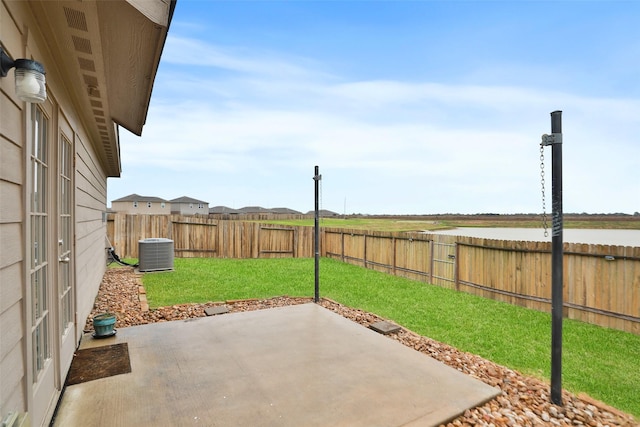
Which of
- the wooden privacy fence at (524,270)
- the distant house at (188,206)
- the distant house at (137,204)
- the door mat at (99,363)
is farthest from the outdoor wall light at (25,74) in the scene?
the distant house at (188,206)

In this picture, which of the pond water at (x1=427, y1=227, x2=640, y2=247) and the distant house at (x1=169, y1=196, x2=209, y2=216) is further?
the distant house at (x1=169, y1=196, x2=209, y2=216)

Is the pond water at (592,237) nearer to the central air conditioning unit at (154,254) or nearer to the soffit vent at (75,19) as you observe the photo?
the soffit vent at (75,19)

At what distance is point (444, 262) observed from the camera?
7.64 metres

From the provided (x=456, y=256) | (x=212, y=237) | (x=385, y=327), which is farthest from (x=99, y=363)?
(x=212, y=237)

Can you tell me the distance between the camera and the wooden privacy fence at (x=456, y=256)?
4.89 m

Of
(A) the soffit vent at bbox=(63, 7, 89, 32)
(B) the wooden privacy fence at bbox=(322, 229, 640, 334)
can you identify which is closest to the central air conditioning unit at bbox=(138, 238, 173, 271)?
(B) the wooden privacy fence at bbox=(322, 229, 640, 334)

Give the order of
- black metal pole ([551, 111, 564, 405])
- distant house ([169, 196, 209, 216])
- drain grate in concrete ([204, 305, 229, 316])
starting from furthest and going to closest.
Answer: distant house ([169, 196, 209, 216]), drain grate in concrete ([204, 305, 229, 316]), black metal pole ([551, 111, 564, 405])

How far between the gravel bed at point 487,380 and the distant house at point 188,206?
4241cm

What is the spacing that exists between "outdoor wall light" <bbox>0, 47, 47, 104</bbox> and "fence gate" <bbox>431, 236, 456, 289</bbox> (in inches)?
294

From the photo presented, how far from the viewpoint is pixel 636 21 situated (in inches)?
197

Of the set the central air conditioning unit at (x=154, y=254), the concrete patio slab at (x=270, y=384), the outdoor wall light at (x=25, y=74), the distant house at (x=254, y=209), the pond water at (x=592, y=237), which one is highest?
the distant house at (x=254, y=209)

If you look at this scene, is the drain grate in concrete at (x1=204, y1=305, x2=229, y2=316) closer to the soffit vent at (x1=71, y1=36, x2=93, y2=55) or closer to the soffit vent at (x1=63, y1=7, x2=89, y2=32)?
the soffit vent at (x1=71, y1=36, x2=93, y2=55)

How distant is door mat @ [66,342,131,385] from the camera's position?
2.82 metres

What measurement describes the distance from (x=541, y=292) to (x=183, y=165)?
29.2 meters
